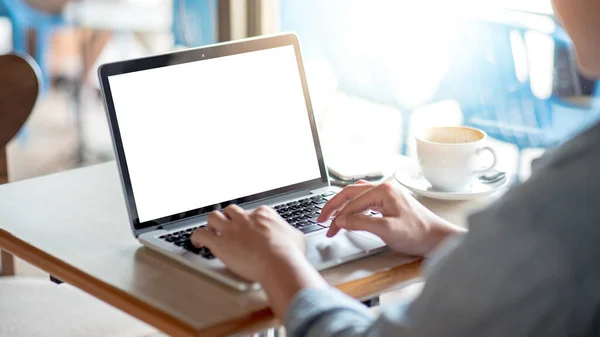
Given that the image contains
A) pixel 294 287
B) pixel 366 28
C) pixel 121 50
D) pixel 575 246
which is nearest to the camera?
pixel 575 246

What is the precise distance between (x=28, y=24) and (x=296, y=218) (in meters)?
2.34

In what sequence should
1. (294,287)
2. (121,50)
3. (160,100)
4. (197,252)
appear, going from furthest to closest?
(121,50) < (160,100) < (197,252) < (294,287)

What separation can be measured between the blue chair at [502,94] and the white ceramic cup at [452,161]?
3.42 ft

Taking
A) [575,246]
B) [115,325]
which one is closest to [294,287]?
[575,246]

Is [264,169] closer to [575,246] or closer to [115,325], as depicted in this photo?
[115,325]

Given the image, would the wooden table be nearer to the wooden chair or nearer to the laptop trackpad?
the laptop trackpad

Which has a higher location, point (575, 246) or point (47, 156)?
point (575, 246)

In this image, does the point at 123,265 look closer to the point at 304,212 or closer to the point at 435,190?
the point at 304,212

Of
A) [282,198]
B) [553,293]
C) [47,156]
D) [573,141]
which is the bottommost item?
[47,156]

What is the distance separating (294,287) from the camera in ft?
3.09

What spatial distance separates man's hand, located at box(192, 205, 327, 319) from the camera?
3.12 ft

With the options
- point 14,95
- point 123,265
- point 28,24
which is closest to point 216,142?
point 123,265

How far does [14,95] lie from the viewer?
1.80 m

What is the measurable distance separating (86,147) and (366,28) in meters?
1.53
